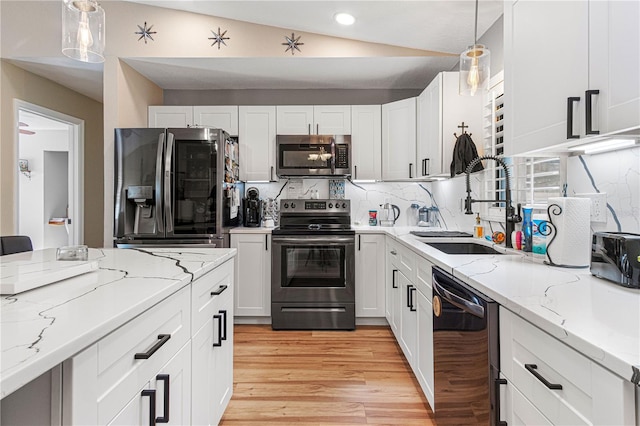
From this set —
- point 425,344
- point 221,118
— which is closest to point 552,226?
point 425,344

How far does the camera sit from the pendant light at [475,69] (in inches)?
68.2

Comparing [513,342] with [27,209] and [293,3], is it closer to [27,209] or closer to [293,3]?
[293,3]

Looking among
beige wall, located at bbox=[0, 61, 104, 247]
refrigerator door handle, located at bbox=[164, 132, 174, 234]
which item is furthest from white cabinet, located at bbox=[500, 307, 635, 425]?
beige wall, located at bbox=[0, 61, 104, 247]

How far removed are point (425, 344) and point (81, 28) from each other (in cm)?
231

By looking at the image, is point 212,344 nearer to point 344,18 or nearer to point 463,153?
point 463,153

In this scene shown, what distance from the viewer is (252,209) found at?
3629mm

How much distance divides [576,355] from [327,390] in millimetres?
1716

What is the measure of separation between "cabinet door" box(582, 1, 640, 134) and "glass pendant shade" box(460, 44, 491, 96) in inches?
25.2

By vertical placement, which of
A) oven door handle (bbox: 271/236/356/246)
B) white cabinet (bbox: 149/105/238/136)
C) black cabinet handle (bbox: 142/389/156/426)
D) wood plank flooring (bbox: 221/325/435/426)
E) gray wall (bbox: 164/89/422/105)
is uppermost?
gray wall (bbox: 164/89/422/105)

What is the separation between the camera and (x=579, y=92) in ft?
3.77

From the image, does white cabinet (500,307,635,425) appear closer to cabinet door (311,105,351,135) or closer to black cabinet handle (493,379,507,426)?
black cabinet handle (493,379,507,426)

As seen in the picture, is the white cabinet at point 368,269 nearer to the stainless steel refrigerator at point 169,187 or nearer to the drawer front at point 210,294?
the stainless steel refrigerator at point 169,187

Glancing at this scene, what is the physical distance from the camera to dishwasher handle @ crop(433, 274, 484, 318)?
120 cm

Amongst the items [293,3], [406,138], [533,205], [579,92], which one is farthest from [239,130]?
[579,92]
